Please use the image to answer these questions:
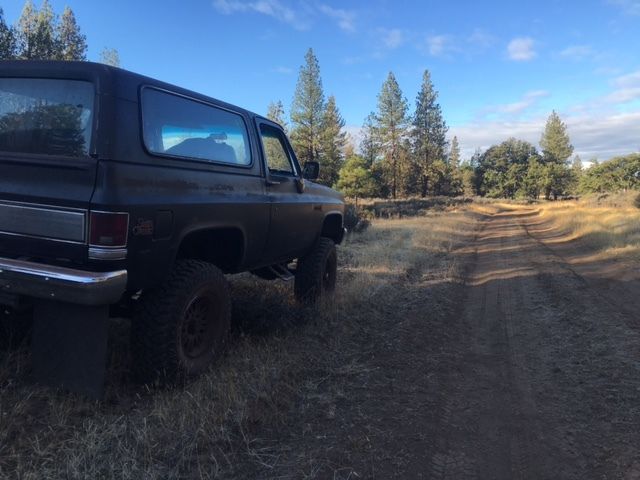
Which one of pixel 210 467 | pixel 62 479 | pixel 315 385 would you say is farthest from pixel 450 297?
pixel 62 479

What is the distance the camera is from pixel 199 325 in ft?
14.1

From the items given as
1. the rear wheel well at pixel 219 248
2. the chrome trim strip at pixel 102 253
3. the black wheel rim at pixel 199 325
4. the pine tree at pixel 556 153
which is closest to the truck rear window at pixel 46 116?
the chrome trim strip at pixel 102 253

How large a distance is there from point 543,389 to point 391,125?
172 feet

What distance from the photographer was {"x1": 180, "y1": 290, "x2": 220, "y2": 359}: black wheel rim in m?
4.11

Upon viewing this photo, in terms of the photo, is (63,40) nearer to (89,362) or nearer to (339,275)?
(339,275)

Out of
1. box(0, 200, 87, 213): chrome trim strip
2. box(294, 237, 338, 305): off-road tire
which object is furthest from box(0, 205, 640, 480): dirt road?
box(0, 200, 87, 213): chrome trim strip

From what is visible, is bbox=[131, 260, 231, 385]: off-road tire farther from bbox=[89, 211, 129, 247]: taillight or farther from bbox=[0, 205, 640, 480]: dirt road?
bbox=[89, 211, 129, 247]: taillight

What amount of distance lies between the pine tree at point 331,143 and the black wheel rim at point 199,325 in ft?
151

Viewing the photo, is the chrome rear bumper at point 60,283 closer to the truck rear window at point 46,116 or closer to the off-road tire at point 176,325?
the off-road tire at point 176,325

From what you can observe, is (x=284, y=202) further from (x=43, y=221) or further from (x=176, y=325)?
(x=43, y=221)

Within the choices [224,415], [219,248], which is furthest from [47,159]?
[224,415]

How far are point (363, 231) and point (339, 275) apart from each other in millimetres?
10898

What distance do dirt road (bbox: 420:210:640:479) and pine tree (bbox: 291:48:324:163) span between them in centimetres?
4201

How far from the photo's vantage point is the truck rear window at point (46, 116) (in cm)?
348
